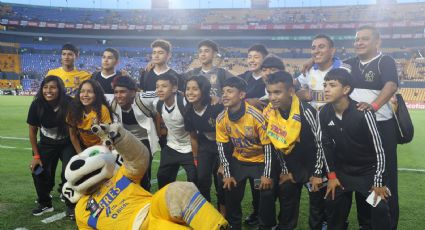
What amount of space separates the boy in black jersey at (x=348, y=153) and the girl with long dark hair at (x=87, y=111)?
2808 millimetres

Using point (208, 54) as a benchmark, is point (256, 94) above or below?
below

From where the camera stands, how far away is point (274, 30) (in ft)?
181

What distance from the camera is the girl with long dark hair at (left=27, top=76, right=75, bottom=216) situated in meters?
5.10

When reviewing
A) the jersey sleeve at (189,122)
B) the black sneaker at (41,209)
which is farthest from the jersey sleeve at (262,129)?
the black sneaker at (41,209)

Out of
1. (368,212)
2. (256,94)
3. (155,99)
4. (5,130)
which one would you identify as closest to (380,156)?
(368,212)

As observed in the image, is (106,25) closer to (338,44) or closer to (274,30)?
(274,30)

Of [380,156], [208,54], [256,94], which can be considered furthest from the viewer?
[208,54]

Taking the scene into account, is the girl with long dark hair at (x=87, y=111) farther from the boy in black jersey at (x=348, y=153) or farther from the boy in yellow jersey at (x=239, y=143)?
the boy in black jersey at (x=348, y=153)

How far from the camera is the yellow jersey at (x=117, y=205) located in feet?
9.25

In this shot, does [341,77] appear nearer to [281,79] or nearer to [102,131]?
[281,79]

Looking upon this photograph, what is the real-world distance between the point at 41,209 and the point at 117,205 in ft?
9.29

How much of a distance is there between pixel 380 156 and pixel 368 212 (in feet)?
3.41

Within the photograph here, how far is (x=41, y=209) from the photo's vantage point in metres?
5.17

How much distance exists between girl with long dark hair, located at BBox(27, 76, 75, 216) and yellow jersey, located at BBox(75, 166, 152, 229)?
7.35 ft
